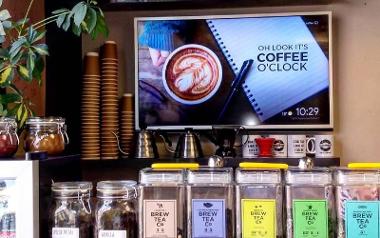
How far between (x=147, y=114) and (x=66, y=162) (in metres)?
1.58

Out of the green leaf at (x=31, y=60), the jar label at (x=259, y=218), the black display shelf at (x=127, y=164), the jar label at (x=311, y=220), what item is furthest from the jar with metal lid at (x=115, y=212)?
the black display shelf at (x=127, y=164)

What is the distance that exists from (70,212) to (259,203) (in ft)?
1.30

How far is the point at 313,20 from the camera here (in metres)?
2.66

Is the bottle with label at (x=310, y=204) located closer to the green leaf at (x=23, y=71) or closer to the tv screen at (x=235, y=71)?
the green leaf at (x=23, y=71)

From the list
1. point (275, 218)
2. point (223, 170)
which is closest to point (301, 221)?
point (275, 218)

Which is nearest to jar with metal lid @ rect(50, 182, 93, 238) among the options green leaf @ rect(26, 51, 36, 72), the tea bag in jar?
the tea bag in jar

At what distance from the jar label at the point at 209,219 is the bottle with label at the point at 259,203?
0.03 meters

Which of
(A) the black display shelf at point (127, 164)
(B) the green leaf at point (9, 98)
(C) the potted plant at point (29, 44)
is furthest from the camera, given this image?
(A) the black display shelf at point (127, 164)

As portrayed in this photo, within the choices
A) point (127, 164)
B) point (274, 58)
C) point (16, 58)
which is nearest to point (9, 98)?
point (16, 58)

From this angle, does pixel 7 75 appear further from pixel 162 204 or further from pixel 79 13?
pixel 162 204

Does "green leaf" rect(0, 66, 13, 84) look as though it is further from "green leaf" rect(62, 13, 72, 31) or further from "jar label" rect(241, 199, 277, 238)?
"jar label" rect(241, 199, 277, 238)

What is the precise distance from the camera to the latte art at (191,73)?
8.98 feet

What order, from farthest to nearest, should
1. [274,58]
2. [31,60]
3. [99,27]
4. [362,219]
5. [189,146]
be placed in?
[274,58] < [189,146] < [99,27] < [31,60] < [362,219]

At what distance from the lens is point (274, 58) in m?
2.69
